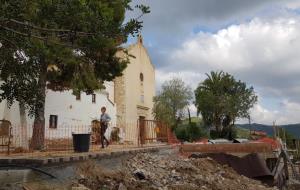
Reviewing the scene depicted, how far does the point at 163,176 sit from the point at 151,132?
267 inches

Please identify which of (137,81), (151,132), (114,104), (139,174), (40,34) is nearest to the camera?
(40,34)

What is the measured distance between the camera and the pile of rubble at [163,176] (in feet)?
37.6

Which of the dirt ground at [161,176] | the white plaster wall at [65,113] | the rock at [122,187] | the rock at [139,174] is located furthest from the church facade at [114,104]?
the rock at [122,187]

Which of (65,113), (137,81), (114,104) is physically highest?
(137,81)

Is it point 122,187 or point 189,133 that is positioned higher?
point 189,133

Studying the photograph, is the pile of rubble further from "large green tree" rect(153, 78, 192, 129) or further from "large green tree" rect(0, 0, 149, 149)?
"large green tree" rect(153, 78, 192, 129)

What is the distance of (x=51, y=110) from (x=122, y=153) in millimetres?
13700

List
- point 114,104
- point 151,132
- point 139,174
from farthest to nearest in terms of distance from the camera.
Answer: point 114,104 → point 151,132 → point 139,174

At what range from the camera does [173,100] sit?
51375 millimetres

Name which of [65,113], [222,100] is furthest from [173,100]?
[65,113]

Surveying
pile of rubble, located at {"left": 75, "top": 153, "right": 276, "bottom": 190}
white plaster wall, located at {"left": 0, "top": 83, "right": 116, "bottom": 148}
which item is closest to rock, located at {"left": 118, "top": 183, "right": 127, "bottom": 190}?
pile of rubble, located at {"left": 75, "top": 153, "right": 276, "bottom": 190}

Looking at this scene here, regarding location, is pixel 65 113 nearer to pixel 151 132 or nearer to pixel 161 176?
pixel 151 132

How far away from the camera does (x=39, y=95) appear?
9875mm

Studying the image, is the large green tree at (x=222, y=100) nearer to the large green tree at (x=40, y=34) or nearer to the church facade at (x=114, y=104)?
the church facade at (x=114, y=104)
